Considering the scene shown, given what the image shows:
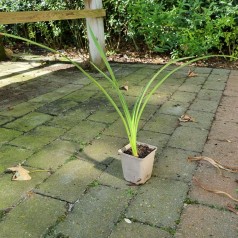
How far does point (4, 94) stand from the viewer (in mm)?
3475

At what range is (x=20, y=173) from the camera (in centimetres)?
184

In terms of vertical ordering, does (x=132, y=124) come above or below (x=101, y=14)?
below

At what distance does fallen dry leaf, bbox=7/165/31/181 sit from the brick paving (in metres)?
0.04

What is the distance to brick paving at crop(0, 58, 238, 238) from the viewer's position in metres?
1.45

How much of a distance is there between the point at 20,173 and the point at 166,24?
3.80m

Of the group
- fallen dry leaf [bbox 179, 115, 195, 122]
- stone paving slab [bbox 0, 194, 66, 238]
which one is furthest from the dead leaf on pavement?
stone paving slab [bbox 0, 194, 66, 238]

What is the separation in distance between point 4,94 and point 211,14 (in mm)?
3377

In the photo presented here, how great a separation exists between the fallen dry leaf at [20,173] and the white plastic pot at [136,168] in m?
0.60

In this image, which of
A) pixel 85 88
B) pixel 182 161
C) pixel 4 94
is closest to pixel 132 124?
pixel 182 161

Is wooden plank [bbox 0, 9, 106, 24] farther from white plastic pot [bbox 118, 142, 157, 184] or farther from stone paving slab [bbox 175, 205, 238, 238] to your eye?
stone paving slab [bbox 175, 205, 238, 238]

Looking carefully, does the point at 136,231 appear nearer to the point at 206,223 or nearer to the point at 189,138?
the point at 206,223

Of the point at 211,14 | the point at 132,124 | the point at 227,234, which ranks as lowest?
the point at 227,234

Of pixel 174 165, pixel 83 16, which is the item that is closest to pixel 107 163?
pixel 174 165

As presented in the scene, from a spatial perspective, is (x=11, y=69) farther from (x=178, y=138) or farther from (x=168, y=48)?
(x=178, y=138)
